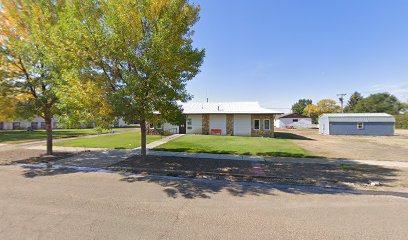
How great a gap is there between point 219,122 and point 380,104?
86.3m

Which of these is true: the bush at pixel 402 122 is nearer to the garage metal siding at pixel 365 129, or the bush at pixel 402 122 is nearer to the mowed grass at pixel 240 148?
the garage metal siding at pixel 365 129

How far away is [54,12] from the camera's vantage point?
420 inches

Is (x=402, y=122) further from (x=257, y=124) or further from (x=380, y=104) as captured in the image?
(x=257, y=124)

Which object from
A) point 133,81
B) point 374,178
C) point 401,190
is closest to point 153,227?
point 133,81

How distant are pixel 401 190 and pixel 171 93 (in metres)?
9.42

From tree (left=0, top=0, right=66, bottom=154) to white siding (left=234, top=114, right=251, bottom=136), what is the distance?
1929cm

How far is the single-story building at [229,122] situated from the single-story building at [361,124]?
12590 mm

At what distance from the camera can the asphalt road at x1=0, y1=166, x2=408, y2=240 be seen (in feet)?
13.1


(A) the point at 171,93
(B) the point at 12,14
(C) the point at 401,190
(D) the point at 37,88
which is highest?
(B) the point at 12,14

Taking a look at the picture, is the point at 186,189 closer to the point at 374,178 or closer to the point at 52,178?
the point at 52,178

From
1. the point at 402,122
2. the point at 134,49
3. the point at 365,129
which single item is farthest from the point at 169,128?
the point at 402,122

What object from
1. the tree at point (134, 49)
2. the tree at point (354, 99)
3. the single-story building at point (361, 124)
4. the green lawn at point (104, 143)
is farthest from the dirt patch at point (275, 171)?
the tree at point (354, 99)

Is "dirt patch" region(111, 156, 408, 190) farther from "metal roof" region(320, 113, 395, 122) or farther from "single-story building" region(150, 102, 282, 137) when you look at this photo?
"metal roof" region(320, 113, 395, 122)

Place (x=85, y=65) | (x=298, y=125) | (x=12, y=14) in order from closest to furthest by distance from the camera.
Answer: (x=85, y=65)
(x=12, y=14)
(x=298, y=125)
